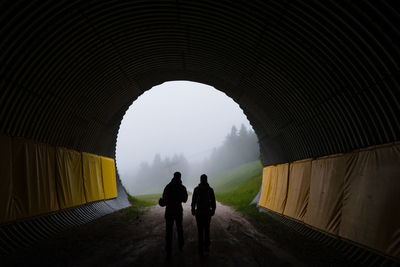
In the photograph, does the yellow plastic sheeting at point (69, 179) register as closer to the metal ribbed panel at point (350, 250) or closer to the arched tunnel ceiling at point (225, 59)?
the arched tunnel ceiling at point (225, 59)

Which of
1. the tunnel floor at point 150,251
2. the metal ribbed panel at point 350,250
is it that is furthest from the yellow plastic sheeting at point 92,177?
the metal ribbed panel at point 350,250

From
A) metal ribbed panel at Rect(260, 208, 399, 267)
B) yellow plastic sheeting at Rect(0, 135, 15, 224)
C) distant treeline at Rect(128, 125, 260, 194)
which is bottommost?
metal ribbed panel at Rect(260, 208, 399, 267)

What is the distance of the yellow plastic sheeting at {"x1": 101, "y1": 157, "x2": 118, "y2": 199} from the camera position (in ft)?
52.9

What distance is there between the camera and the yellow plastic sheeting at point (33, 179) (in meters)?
7.71

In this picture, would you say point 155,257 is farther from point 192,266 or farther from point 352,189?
point 352,189

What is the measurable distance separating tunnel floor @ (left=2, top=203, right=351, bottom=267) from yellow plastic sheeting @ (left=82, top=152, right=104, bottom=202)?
11.8 feet

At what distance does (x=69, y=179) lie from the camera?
11102 mm

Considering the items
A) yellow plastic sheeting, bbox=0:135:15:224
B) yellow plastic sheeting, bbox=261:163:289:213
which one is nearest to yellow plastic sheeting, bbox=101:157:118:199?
yellow plastic sheeting, bbox=0:135:15:224

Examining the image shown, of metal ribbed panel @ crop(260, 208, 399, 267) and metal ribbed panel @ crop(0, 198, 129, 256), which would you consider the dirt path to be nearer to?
metal ribbed panel @ crop(0, 198, 129, 256)

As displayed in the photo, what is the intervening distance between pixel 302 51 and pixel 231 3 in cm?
246

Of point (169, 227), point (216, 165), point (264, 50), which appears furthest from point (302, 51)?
point (216, 165)

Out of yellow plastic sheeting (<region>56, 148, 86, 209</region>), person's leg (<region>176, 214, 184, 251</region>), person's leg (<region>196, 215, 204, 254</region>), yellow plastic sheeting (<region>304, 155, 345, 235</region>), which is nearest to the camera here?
person's leg (<region>196, 215, 204, 254</region>)

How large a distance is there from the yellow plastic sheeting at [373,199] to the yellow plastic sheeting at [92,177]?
1080 cm

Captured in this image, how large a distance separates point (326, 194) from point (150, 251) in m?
5.36
